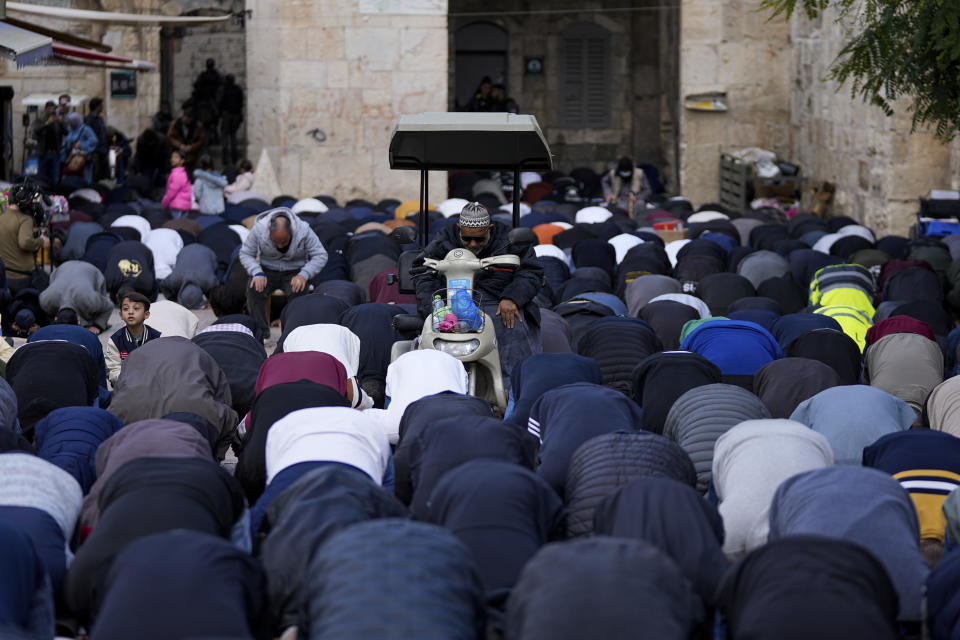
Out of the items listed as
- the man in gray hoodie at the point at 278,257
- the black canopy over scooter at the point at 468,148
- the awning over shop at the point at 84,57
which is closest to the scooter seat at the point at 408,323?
the black canopy over scooter at the point at 468,148

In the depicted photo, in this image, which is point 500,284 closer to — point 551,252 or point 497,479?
point 497,479

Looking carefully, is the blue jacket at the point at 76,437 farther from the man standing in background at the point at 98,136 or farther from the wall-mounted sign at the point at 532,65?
the wall-mounted sign at the point at 532,65

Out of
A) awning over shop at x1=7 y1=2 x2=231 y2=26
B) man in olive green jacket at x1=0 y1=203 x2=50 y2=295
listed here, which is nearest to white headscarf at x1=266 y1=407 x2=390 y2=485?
man in olive green jacket at x1=0 y1=203 x2=50 y2=295

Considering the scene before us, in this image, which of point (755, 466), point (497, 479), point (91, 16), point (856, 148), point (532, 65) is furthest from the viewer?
point (532, 65)

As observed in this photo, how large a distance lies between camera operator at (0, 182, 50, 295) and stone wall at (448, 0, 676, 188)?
42.9 ft

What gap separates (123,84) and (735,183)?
11283mm

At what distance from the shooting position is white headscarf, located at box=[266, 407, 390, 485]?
5.95 meters

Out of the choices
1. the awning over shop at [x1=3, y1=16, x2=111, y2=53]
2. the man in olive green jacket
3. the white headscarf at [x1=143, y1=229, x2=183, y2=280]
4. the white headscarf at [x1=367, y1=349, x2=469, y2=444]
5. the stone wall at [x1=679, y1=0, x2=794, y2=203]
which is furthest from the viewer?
the stone wall at [x1=679, y1=0, x2=794, y2=203]

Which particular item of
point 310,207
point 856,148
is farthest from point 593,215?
point 856,148

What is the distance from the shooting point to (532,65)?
24750 mm

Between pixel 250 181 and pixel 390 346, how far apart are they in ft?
35.4

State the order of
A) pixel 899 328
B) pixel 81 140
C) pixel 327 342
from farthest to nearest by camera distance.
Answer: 1. pixel 81 140
2. pixel 899 328
3. pixel 327 342

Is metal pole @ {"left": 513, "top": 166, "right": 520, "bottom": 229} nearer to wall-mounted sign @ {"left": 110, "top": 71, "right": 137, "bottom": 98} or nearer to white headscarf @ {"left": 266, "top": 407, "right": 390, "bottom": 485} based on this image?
white headscarf @ {"left": 266, "top": 407, "right": 390, "bottom": 485}

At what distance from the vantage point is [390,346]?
9070 millimetres
